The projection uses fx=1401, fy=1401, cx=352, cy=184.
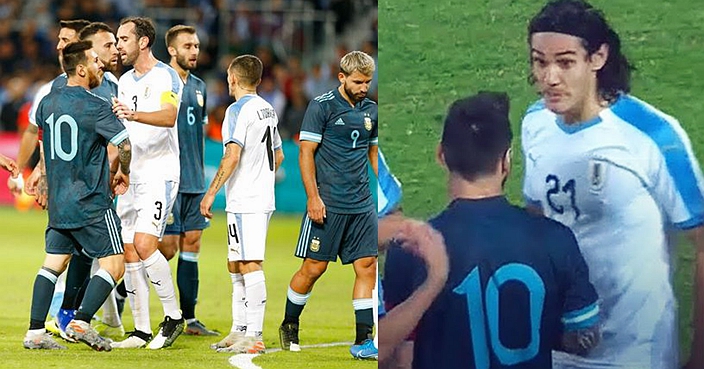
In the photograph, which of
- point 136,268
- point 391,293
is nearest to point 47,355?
point 136,268

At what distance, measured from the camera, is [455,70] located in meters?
7.70

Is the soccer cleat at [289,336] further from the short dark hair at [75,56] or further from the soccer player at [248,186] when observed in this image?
the short dark hair at [75,56]

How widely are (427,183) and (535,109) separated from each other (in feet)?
2.37

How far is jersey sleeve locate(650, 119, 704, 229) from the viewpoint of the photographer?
745 centimetres

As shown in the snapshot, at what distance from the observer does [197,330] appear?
11.5 m

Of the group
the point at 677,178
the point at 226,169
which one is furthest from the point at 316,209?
the point at 677,178

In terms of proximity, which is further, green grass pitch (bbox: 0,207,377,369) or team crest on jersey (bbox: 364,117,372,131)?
team crest on jersey (bbox: 364,117,372,131)

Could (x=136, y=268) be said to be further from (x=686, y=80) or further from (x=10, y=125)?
(x=10, y=125)

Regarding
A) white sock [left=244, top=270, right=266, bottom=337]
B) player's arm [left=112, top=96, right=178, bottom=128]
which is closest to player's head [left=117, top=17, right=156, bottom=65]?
player's arm [left=112, top=96, right=178, bottom=128]

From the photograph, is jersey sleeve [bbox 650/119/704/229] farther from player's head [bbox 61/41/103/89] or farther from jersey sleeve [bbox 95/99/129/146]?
player's head [bbox 61/41/103/89]

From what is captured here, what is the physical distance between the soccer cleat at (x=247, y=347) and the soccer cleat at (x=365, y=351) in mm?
668

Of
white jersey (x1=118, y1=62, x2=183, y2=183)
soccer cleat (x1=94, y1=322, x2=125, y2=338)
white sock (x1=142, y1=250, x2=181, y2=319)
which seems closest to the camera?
white sock (x1=142, y1=250, x2=181, y2=319)

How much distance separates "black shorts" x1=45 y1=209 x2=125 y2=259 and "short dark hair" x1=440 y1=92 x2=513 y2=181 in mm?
3167

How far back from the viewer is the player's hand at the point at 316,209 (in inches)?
407
